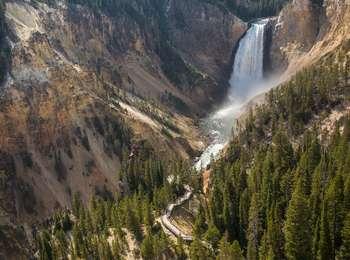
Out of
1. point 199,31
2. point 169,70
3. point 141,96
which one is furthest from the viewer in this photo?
point 199,31

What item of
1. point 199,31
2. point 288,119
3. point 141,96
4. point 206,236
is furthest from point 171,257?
point 199,31

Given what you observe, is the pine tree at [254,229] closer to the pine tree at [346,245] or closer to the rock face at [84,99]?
the pine tree at [346,245]

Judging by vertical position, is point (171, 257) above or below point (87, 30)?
below

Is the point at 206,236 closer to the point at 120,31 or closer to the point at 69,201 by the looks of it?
the point at 69,201

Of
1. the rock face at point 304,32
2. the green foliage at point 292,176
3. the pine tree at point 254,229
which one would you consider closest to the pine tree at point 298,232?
the green foliage at point 292,176

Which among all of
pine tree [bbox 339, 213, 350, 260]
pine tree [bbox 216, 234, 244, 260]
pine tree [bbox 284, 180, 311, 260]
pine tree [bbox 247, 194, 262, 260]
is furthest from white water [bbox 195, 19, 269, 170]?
pine tree [bbox 339, 213, 350, 260]

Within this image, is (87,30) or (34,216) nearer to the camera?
(34,216)

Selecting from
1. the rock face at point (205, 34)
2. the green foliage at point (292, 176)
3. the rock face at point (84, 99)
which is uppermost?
the rock face at point (205, 34)

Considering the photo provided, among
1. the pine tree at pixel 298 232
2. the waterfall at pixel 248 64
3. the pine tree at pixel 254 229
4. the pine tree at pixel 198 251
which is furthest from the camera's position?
the waterfall at pixel 248 64
